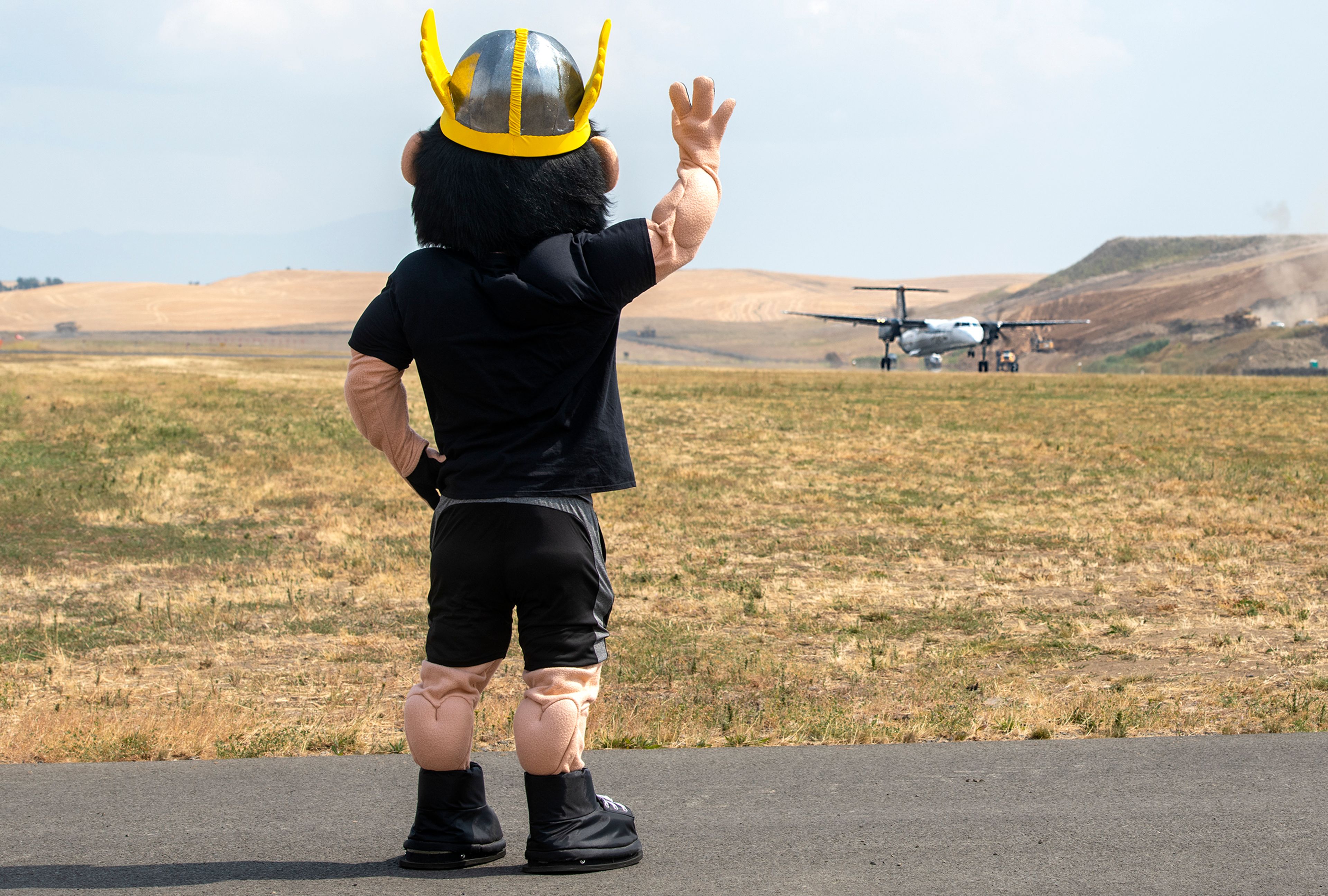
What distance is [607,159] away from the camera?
3.86 meters

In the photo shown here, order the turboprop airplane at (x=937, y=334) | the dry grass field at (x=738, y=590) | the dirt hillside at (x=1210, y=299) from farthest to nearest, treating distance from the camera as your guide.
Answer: the dirt hillside at (x=1210, y=299)
the turboprop airplane at (x=937, y=334)
the dry grass field at (x=738, y=590)

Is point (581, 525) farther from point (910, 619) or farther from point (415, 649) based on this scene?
point (910, 619)

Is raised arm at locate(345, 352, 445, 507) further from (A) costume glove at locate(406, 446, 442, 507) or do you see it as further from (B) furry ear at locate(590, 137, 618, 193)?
(B) furry ear at locate(590, 137, 618, 193)

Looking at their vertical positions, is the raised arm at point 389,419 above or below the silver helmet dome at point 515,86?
below

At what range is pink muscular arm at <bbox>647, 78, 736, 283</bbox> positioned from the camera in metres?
3.74

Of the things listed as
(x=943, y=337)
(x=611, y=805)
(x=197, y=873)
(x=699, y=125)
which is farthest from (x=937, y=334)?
(x=197, y=873)

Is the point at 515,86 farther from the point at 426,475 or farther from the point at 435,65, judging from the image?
the point at 426,475

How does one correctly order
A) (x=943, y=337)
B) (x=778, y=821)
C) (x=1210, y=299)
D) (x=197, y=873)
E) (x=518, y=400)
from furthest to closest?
(x=1210, y=299) < (x=943, y=337) < (x=778, y=821) < (x=518, y=400) < (x=197, y=873)

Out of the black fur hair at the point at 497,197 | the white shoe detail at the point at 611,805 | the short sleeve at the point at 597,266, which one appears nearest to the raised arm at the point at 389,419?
the black fur hair at the point at 497,197

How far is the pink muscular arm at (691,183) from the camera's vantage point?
3.74 m

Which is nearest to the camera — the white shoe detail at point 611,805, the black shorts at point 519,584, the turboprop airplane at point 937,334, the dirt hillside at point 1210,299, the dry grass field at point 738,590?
the black shorts at point 519,584

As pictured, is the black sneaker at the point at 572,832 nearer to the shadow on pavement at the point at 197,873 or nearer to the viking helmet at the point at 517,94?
the shadow on pavement at the point at 197,873

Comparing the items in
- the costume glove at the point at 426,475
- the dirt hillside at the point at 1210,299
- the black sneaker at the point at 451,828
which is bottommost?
the black sneaker at the point at 451,828

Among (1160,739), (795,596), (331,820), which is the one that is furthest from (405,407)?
(795,596)
